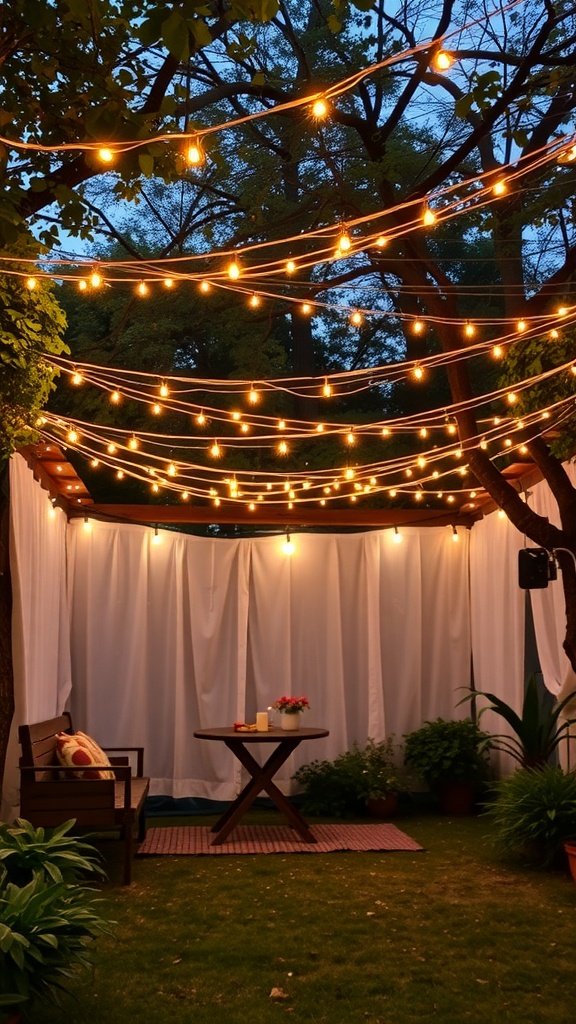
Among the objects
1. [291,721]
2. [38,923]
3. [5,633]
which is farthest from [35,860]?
[291,721]

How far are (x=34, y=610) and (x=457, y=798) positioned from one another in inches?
149

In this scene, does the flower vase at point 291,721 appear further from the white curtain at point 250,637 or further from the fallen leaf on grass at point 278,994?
the fallen leaf on grass at point 278,994

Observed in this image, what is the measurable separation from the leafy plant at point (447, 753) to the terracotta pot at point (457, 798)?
0.17 feet

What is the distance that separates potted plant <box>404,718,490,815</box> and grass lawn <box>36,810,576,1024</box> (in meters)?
1.65

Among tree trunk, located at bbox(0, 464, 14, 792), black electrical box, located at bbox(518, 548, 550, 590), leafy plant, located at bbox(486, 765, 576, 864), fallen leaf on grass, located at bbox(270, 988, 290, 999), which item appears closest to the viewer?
fallen leaf on grass, located at bbox(270, 988, 290, 999)

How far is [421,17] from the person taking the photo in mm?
7371

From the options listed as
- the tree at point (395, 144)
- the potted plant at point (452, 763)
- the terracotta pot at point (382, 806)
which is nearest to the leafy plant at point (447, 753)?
the potted plant at point (452, 763)

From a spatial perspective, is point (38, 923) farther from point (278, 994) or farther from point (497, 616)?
point (497, 616)

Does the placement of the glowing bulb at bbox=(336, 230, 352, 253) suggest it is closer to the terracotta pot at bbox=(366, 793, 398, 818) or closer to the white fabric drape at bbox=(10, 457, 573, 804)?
the white fabric drape at bbox=(10, 457, 573, 804)

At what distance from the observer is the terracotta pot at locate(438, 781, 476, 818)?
27.2 feet

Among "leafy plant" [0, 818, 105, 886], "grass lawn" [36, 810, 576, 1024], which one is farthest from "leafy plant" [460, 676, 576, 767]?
"leafy plant" [0, 818, 105, 886]

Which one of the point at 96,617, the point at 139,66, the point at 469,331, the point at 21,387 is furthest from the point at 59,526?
the point at 139,66

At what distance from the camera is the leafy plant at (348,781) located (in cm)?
826

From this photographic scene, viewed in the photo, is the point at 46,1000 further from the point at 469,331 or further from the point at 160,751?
the point at 160,751
